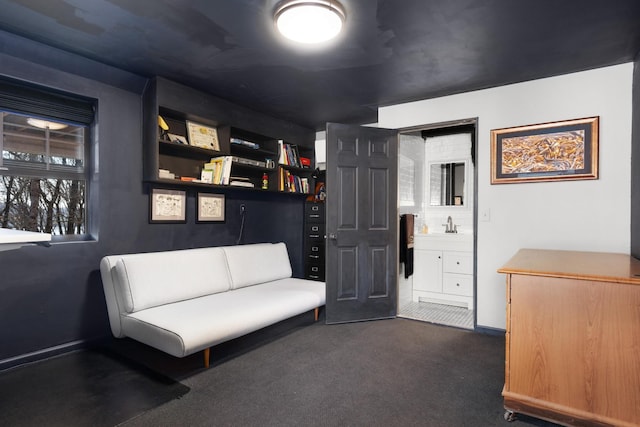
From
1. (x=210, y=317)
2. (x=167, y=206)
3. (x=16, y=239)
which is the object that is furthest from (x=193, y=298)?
(x=16, y=239)

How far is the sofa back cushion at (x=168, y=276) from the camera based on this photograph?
8.31 feet

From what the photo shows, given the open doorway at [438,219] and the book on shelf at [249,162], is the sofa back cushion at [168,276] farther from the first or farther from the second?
the open doorway at [438,219]

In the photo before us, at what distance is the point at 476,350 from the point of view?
2.73m

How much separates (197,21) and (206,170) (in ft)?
→ 5.24

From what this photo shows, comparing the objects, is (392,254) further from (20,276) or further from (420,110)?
(20,276)

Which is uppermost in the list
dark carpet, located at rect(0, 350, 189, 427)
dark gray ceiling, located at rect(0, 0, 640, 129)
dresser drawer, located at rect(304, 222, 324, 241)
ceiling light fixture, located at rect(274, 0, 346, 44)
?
dark gray ceiling, located at rect(0, 0, 640, 129)

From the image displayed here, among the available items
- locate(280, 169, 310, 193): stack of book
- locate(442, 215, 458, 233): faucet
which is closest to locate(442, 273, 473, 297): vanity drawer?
locate(442, 215, 458, 233): faucet

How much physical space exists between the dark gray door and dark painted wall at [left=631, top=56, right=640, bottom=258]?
73.8 inches

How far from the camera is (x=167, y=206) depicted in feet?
10.6

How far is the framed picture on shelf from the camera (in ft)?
10.9

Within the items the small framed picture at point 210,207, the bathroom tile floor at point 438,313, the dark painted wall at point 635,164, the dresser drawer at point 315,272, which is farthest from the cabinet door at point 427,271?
the small framed picture at point 210,207

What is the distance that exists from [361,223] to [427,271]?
1.32 metres

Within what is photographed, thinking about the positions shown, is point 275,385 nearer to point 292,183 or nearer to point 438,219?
point 292,183

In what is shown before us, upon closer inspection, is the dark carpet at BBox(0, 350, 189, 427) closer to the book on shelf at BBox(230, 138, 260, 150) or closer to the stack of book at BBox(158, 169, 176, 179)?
the stack of book at BBox(158, 169, 176, 179)
